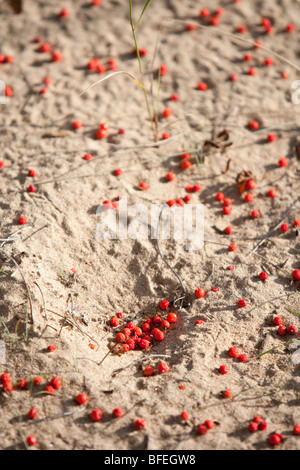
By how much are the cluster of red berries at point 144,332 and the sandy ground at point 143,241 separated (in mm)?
81

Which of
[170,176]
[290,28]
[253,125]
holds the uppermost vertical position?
[290,28]

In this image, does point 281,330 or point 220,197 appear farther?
point 220,197

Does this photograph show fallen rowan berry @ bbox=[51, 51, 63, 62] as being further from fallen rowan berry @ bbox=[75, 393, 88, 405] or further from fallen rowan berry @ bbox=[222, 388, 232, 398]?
fallen rowan berry @ bbox=[222, 388, 232, 398]

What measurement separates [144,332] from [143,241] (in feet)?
2.72

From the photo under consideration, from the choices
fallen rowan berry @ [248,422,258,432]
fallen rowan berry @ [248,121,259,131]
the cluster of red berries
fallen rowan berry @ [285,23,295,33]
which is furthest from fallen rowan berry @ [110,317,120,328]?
fallen rowan berry @ [285,23,295,33]

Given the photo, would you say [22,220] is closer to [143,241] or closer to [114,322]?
[143,241]

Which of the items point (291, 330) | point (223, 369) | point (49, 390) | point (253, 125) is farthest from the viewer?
point (253, 125)

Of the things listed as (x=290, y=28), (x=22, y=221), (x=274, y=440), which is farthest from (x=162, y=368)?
(x=290, y=28)

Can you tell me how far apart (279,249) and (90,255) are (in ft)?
5.80

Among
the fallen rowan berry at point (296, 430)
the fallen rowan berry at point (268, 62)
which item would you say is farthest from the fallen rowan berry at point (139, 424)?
the fallen rowan berry at point (268, 62)

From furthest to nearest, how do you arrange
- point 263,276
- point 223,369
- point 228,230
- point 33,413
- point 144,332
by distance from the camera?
point 228,230
point 263,276
point 144,332
point 223,369
point 33,413

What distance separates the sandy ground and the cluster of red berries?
0.08m

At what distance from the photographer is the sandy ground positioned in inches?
119

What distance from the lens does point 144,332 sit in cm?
353
